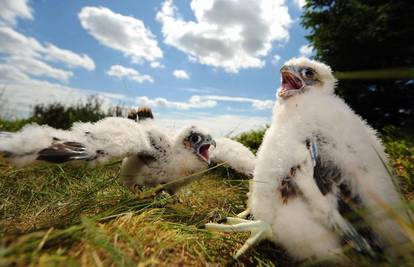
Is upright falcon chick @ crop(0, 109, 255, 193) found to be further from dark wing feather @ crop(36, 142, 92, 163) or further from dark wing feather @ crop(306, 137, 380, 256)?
dark wing feather @ crop(306, 137, 380, 256)

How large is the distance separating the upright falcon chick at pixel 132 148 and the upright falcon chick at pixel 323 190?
986 mm

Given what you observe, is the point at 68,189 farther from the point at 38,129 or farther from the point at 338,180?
the point at 338,180

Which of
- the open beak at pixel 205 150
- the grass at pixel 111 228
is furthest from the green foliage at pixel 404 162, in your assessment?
the open beak at pixel 205 150

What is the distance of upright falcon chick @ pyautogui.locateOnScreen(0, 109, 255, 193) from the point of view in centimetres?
200

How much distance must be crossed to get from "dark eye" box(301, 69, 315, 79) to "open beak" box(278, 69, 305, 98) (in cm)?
6

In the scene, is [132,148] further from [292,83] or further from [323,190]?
[323,190]

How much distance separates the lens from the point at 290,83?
6.95 ft

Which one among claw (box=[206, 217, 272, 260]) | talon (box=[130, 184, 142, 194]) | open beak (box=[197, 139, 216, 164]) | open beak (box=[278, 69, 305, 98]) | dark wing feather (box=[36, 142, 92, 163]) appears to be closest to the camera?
claw (box=[206, 217, 272, 260])

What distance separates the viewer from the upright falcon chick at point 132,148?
200cm

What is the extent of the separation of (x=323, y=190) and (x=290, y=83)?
89 cm

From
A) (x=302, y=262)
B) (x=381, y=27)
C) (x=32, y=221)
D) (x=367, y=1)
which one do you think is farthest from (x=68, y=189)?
(x=367, y=1)

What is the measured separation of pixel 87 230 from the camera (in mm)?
1295

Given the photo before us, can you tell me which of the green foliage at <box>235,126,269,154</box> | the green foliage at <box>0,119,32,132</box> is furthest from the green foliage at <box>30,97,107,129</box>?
the green foliage at <box>235,126,269,154</box>

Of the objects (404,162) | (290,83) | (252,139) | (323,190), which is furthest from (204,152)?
(252,139)
